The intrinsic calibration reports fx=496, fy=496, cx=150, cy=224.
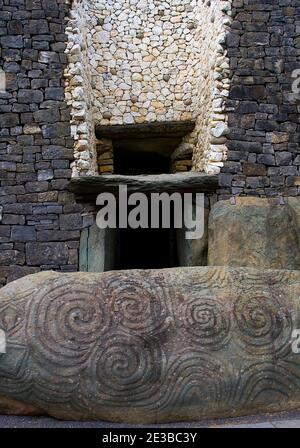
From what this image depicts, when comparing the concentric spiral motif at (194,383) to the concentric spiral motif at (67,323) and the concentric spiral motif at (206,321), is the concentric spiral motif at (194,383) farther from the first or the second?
the concentric spiral motif at (67,323)

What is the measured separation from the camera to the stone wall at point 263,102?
265 inches

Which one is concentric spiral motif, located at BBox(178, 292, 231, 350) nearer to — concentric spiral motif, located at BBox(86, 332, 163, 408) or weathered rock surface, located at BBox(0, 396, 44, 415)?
concentric spiral motif, located at BBox(86, 332, 163, 408)

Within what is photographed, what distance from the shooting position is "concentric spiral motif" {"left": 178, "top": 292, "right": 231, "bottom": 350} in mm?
3387

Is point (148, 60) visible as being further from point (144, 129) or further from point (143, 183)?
point (143, 183)

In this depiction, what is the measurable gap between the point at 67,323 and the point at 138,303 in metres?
0.50

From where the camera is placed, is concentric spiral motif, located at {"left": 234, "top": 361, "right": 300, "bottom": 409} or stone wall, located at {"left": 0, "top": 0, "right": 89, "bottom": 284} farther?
stone wall, located at {"left": 0, "top": 0, "right": 89, "bottom": 284}

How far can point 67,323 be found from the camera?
3.35m

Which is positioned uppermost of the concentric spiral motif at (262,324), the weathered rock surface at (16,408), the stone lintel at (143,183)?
the stone lintel at (143,183)

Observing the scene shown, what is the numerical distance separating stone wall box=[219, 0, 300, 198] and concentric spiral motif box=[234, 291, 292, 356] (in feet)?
10.4

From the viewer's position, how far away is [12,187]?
6.62 metres

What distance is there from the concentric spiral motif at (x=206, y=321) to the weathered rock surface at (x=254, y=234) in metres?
2.72

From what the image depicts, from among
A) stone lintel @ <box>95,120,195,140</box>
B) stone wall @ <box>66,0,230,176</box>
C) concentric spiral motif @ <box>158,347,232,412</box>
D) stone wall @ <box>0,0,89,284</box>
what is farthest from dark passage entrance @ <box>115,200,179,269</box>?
concentric spiral motif @ <box>158,347,232,412</box>

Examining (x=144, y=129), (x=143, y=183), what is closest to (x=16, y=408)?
(x=143, y=183)

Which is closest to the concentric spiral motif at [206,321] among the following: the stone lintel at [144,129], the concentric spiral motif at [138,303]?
the concentric spiral motif at [138,303]
